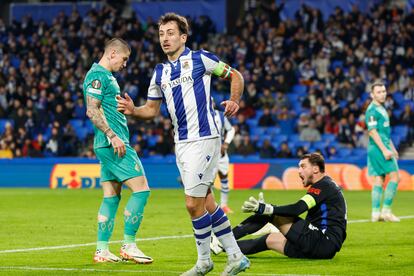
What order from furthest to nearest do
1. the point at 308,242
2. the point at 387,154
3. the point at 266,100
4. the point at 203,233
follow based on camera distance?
1. the point at 266,100
2. the point at 387,154
3. the point at 308,242
4. the point at 203,233

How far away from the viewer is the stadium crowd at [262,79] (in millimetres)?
31406

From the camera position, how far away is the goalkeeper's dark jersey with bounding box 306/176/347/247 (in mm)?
10422

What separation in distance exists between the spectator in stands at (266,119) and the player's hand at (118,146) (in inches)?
881

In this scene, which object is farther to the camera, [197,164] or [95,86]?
[95,86]

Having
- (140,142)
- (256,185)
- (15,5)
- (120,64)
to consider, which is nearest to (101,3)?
(15,5)

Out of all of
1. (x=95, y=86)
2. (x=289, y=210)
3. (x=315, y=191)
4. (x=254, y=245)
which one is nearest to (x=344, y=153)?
(x=254, y=245)

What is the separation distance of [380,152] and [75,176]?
15433 millimetres

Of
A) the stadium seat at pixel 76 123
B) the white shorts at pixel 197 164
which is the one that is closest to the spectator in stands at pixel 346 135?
the stadium seat at pixel 76 123

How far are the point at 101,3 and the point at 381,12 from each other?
1375 centimetres

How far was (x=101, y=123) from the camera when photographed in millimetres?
10367

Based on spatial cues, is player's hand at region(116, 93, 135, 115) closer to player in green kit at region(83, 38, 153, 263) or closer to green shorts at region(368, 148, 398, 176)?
player in green kit at region(83, 38, 153, 263)

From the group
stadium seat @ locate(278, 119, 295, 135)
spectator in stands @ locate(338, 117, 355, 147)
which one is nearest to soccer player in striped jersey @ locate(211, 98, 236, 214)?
spectator in stands @ locate(338, 117, 355, 147)

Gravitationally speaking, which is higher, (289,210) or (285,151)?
(289,210)

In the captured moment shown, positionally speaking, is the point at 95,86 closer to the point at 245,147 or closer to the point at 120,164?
the point at 120,164
